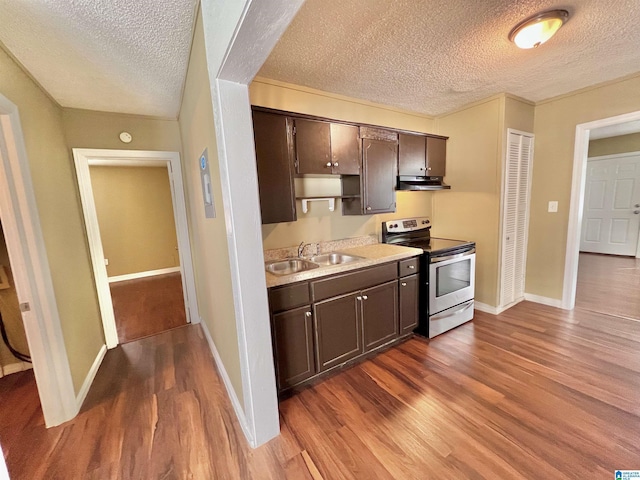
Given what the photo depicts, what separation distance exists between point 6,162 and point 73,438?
174 centimetres

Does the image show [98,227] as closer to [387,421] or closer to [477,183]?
[387,421]

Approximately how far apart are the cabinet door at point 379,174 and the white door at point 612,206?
5585mm

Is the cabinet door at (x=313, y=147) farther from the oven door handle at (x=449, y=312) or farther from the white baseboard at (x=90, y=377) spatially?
the white baseboard at (x=90, y=377)

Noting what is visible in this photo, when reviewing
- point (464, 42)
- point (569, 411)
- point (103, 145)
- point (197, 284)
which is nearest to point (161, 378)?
point (197, 284)

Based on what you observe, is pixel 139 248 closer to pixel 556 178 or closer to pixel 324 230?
pixel 324 230

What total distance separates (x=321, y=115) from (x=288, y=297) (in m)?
1.77

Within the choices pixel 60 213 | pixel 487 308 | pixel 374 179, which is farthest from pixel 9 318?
pixel 487 308

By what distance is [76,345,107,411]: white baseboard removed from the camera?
6.44ft

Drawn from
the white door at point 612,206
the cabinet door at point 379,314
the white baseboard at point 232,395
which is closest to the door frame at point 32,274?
the white baseboard at point 232,395

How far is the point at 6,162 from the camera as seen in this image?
156cm

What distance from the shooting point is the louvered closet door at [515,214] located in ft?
9.73

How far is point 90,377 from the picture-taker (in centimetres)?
221

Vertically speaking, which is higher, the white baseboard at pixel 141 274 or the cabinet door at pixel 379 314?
the cabinet door at pixel 379 314

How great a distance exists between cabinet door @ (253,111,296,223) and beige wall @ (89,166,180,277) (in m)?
4.52
